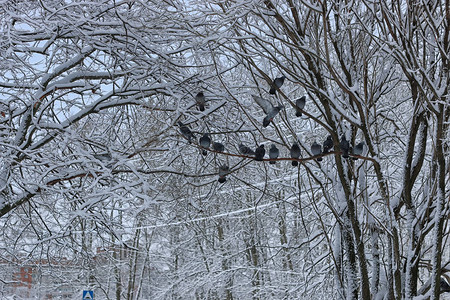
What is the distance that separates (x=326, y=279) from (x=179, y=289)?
19.9ft

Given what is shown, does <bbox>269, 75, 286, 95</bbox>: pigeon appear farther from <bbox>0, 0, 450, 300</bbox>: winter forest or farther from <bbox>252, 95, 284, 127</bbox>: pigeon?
<bbox>252, 95, 284, 127</bbox>: pigeon

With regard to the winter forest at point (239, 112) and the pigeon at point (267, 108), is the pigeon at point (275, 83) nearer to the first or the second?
the winter forest at point (239, 112)

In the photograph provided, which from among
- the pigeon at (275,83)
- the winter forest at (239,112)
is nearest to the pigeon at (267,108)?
the winter forest at (239,112)

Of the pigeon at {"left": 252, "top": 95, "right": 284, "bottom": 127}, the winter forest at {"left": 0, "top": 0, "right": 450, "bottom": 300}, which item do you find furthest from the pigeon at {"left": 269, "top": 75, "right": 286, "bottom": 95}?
the pigeon at {"left": 252, "top": 95, "right": 284, "bottom": 127}

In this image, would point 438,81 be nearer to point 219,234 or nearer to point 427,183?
point 427,183

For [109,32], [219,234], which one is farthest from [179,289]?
[109,32]

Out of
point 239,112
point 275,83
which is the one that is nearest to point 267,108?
point 275,83

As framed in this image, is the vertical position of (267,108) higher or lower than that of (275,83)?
lower

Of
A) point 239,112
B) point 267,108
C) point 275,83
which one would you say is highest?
point 239,112

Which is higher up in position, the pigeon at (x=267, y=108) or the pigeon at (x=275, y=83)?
the pigeon at (x=275, y=83)

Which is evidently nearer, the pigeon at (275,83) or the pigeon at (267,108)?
the pigeon at (267,108)

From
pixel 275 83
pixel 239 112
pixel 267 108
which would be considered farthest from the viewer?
pixel 239 112

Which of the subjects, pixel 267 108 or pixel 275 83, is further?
pixel 275 83

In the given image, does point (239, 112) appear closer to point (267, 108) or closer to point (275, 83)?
point (275, 83)
